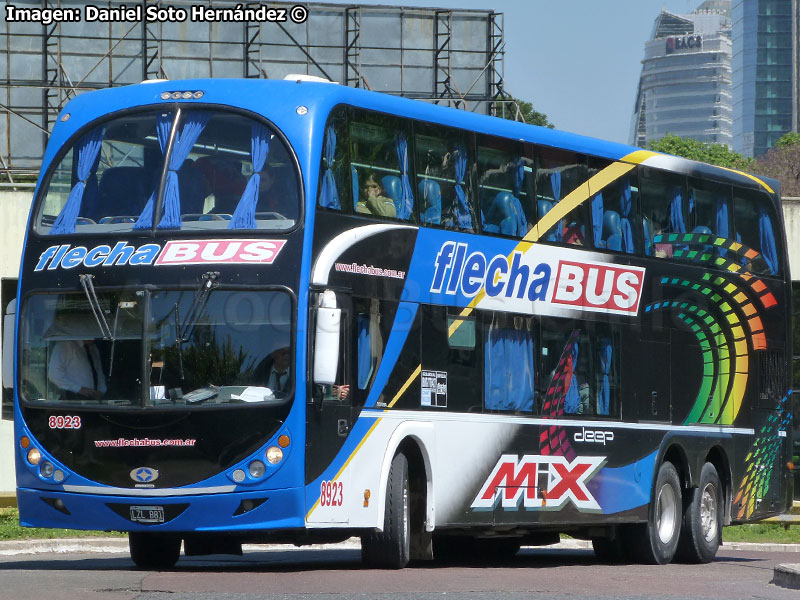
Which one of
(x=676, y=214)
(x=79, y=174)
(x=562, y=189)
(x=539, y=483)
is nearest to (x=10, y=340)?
(x=79, y=174)

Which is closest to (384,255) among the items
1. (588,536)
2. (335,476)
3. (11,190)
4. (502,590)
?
(335,476)

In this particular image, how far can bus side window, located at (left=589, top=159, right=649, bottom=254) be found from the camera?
17.0 meters

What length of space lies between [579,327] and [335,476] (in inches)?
177

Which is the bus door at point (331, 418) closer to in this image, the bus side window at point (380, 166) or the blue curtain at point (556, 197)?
the bus side window at point (380, 166)

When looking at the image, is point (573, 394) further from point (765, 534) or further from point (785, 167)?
point (785, 167)

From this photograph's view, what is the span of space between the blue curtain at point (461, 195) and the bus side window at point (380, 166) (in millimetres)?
718

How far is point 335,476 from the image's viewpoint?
13094mm

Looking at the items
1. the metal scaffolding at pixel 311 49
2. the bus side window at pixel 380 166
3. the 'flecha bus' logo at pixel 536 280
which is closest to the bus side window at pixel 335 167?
the bus side window at pixel 380 166

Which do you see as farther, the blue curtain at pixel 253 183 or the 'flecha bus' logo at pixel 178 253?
the blue curtain at pixel 253 183

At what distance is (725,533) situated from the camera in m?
25.7

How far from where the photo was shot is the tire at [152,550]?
14.6m

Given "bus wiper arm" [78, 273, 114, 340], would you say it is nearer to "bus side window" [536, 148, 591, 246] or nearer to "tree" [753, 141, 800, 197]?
"bus side window" [536, 148, 591, 246]

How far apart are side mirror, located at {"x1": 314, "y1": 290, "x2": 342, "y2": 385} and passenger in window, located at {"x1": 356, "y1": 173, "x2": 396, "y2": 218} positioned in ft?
4.61

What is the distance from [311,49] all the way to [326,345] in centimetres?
3080
